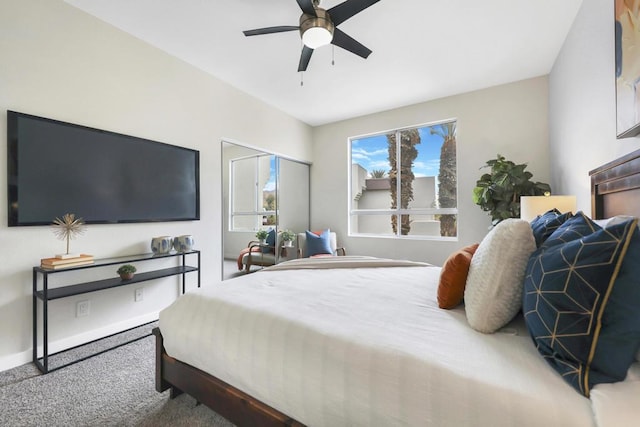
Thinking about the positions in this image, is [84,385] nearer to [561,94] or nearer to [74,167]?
[74,167]

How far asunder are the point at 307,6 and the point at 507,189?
2.65 metres

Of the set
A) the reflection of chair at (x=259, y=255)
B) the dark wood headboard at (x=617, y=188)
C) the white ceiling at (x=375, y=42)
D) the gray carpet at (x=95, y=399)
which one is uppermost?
the white ceiling at (x=375, y=42)

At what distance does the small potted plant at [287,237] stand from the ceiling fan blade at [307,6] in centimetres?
308

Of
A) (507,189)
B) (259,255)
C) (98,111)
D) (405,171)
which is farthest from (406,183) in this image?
(98,111)

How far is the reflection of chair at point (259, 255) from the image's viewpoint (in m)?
3.97

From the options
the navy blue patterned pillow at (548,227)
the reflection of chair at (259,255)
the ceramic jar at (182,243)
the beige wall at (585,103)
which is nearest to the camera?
the navy blue patterned pillow at (548,227)

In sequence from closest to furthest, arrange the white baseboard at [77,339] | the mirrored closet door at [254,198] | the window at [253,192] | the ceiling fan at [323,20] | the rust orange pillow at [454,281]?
the rust orange pillow at [454,281]
the ceiling fan at [323,20]
the white baseboard at [77,339]
the mirrored closet door at [254,198]
the window at [253,192]

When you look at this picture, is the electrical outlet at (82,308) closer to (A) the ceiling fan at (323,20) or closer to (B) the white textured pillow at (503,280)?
(A) the ceiling fan at (323,20)

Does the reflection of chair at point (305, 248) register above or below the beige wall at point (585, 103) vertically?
below

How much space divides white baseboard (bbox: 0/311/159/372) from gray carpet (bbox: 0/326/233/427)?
6 cm

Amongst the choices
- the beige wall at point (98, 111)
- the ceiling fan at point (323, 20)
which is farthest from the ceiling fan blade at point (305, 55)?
the beige wall at point (98, 111)

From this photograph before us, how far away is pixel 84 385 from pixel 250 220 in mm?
2544

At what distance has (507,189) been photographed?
9.67ft

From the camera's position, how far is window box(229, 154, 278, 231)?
3797 mm
